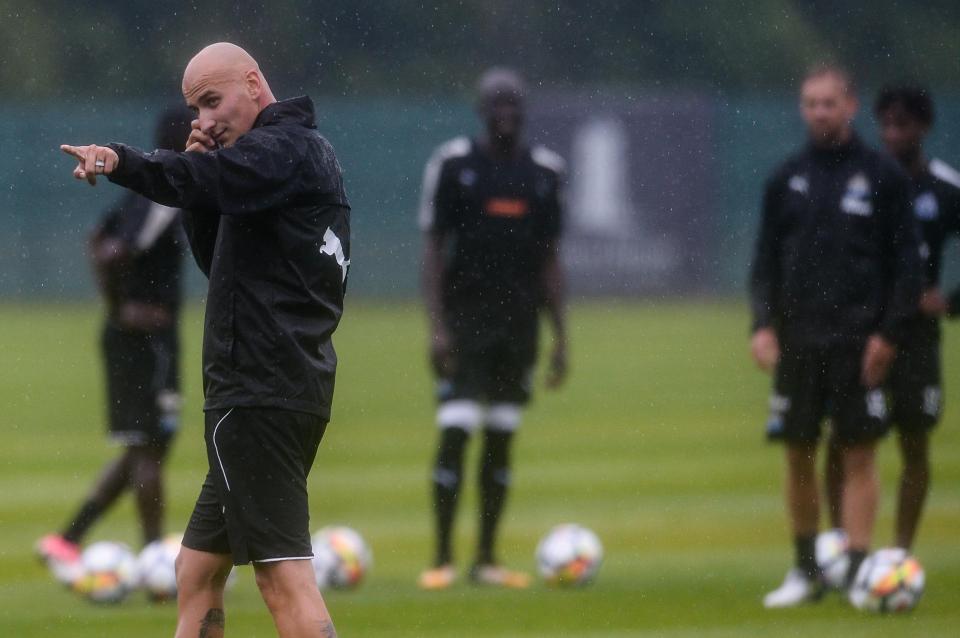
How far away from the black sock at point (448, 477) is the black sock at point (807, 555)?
4.96ft

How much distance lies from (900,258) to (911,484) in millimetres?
1124

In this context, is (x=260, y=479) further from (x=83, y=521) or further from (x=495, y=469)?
(x=495, y=469)

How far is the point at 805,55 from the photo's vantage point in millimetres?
30312

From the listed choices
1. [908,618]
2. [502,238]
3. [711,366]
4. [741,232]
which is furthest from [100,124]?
[908,618]

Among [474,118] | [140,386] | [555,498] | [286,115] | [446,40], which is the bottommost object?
[555,498]

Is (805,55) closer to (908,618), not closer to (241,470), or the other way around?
(908,618)

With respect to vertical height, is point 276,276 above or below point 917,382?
above

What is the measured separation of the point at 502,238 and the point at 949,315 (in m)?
1.98

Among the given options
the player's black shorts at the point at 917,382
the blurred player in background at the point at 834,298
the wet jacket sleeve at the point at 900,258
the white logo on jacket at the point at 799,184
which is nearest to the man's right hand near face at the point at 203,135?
the blurred player in background at the point at 834,298

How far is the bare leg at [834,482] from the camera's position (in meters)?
7.66

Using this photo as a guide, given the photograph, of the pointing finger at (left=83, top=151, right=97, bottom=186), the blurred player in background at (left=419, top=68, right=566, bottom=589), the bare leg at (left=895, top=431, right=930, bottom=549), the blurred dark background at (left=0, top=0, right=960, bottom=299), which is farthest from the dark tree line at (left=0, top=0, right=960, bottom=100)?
the pointing finger at (left=83, top=151, right=97, bottom=186)

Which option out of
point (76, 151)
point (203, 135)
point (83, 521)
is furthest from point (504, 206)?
point (76, 151)

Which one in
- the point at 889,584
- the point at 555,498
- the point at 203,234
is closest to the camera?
the point at 203,234

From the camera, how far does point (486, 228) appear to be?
811 cm
